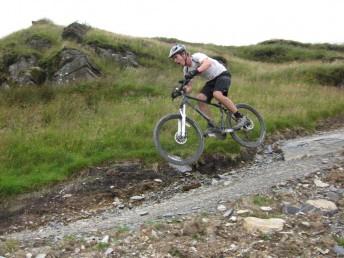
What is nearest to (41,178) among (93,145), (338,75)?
(93,145)

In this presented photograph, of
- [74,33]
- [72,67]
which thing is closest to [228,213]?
[72,67]

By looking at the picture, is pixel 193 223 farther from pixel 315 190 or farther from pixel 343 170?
pixel 343 170

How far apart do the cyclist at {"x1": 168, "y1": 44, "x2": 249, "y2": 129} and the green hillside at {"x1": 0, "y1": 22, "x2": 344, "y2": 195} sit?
1290 mm

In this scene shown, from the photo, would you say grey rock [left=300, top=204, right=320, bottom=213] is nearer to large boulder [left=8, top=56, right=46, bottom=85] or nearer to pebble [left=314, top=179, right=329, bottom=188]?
pebble [left=314, top=179, right=329, bottom=188]

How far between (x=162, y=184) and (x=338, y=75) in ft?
62.0

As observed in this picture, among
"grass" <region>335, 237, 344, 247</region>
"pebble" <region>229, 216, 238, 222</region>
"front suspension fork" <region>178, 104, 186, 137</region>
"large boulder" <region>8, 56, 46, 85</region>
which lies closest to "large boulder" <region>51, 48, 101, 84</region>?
"large boulder" <region>8, 56, 46, 85</region>

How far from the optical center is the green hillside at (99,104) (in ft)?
41.5

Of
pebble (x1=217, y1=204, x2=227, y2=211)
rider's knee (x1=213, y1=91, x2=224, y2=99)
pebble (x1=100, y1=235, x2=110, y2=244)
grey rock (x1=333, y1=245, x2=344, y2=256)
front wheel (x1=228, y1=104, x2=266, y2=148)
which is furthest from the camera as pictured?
front wheel (x1=228, y1=104, x2=266, y2=148)

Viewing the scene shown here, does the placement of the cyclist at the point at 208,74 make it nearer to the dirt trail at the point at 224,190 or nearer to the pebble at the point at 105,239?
the dirt trail at the point at 224,190

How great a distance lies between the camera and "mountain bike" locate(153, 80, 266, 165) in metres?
11.6

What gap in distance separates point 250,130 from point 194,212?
4519 millimetres

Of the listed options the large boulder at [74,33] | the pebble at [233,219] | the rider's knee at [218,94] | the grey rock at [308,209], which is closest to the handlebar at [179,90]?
the rider's knee at [218,94]

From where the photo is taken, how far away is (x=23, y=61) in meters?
23.6

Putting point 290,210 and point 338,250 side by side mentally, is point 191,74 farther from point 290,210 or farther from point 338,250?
point 338,250
